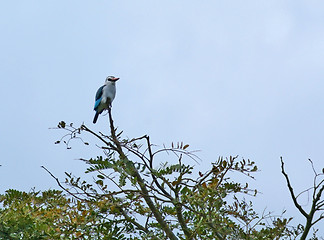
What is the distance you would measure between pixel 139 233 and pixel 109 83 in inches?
183


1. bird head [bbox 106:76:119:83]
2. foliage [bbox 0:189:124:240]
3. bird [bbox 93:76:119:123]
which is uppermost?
bird head [bbox 106:76:119:83]

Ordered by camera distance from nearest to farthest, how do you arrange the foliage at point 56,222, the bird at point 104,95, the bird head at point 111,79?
the foliage at point 56,222
the bird at point 104,95
the bird head at point 111,79

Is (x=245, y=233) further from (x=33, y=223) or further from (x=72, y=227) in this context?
(x=33, y=223)

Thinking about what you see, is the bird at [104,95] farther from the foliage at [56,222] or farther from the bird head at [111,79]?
the foliage at [56,222]

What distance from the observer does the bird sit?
334 inches

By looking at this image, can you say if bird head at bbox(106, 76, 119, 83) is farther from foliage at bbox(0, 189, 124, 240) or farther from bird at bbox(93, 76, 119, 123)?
foliage at bbox(0, 189, 124, 240)

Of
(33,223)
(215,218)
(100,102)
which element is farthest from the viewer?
(100,102)

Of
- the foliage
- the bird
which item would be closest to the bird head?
the bird

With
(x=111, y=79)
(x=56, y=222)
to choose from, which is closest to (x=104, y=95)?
(x=111, y=79)

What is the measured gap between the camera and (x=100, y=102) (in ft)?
28.2

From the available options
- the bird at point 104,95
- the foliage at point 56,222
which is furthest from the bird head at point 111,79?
the foliage at point 56,222

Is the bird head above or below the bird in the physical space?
above

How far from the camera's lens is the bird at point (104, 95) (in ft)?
27.9

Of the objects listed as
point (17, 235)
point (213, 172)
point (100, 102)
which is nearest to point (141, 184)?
point (213, 172)
